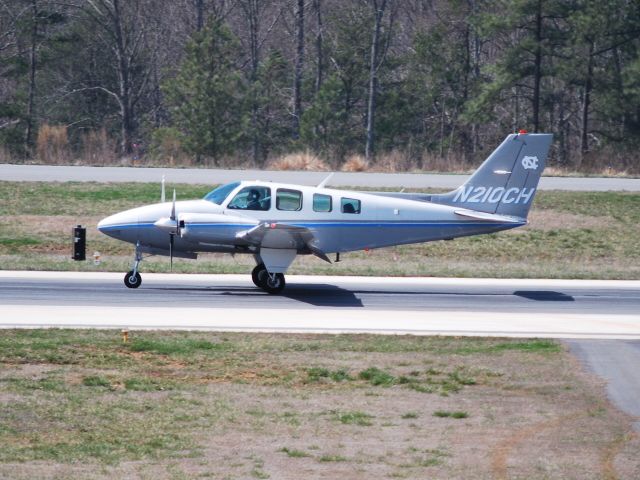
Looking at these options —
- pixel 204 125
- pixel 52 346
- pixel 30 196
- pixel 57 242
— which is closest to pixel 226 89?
pixel 204 125

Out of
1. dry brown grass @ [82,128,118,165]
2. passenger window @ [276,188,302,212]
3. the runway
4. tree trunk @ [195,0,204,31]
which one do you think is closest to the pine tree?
dry brown grass @ [82,128,118,165]

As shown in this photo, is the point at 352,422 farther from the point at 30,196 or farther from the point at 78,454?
the point at 30,196

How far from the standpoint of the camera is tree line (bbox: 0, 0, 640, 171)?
54469 millimetres

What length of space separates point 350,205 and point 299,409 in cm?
1080

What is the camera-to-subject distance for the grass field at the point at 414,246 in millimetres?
28812

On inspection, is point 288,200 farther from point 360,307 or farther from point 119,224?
point 119,224

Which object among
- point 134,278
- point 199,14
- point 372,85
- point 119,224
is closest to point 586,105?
point 372,85

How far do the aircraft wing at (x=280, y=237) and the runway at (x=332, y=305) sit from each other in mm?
1117

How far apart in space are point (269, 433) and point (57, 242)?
22.2 metres

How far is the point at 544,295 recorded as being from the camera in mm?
24672

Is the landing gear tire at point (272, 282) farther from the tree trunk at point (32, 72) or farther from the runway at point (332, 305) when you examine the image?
the tree trunk at point (32, 72)

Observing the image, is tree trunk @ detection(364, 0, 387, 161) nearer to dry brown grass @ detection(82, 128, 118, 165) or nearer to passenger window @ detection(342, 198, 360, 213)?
dry brown grass @ detection(82, 128, 118, 165)

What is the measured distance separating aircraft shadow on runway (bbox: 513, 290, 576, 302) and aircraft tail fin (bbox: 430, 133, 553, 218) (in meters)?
1.84

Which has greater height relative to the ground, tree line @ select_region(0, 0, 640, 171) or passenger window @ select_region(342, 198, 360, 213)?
tree line @ select_region(0, 0, 640, 171)
